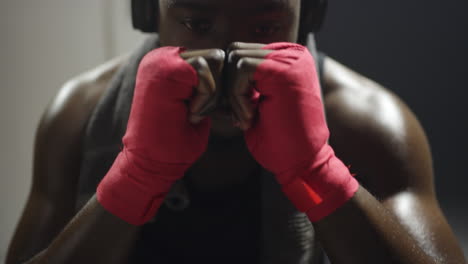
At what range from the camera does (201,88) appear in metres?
0.60

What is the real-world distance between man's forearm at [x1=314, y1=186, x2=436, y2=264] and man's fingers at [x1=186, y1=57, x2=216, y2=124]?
0.23 meters

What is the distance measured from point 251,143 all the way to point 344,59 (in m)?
0.93

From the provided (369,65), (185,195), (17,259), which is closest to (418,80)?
(369,65)

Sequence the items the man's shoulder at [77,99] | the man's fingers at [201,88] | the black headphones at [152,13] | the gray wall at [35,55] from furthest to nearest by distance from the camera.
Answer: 1. the gray wall at [35,55]
2. the man's shoulder at [77,99]
3. the black headphones at [152,13]
4. the man's fingers at [201,88]

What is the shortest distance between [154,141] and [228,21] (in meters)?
0.21

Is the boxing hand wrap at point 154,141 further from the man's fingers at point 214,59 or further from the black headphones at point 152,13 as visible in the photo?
the black headphones at point 152,13

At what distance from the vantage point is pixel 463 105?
58.7 inches

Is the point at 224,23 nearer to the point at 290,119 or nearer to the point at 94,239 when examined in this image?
the point at 290,119

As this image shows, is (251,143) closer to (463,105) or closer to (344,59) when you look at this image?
(344,59)

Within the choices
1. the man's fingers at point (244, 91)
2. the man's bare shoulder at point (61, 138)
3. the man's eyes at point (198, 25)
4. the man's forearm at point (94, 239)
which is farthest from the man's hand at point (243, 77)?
the man's bare shoulder at point (61, 138)

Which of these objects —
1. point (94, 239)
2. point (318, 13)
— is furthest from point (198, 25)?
point (94, 239)

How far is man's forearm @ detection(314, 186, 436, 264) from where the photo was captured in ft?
2.11

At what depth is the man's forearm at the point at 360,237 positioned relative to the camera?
642mm

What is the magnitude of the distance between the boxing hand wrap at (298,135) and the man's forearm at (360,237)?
0.05ft
